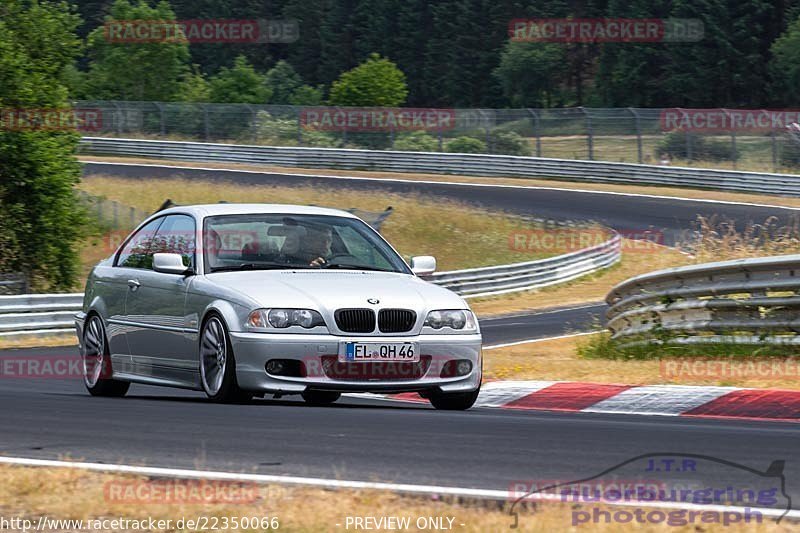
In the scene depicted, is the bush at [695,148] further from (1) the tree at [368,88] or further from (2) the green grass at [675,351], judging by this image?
(2) the green grass at [675,351]

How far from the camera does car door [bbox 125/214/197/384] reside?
9.48 metres

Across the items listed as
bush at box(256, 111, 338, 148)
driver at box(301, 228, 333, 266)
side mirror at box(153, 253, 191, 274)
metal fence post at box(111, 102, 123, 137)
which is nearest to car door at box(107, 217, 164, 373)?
side mirror at box(153, 253, 191, 274)

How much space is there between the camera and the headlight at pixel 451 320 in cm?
902

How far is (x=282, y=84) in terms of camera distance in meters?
106

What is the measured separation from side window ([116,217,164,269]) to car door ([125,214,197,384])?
25 mm

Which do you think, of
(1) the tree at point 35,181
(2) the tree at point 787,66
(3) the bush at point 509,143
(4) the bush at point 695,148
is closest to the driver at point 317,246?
(1) the tree at point 35,181

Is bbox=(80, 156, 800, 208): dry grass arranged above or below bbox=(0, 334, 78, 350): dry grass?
above

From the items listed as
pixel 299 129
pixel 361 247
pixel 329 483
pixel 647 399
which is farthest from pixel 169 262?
pixel 299 129

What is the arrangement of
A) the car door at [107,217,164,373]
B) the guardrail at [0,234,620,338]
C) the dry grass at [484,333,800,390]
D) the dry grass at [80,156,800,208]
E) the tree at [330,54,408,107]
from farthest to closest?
1. the tree at [330,54,408,107]
2. the dry grass at [80,156,800,208]
3. the guardrail at [0,234,620,338]
4. the car door at [107,217,164,373]
5. the dry grass at [484,333,800,390]

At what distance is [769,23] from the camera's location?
87000 millimetres

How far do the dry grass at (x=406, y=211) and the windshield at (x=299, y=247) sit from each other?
24515mm

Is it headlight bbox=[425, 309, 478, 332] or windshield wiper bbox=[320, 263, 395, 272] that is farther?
windshield wiper bbox=[320, 263, 395, 272]

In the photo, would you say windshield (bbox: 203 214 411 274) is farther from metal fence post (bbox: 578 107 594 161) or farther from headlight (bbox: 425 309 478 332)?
metal fence post (bbox: 578 107 594 161)

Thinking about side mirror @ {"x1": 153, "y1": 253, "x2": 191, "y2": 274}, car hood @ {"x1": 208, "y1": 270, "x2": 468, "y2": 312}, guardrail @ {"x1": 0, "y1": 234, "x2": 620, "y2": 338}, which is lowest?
guardrail @ {"x1": 0, "y1": 234, "x2": 620, "y2": 338}
